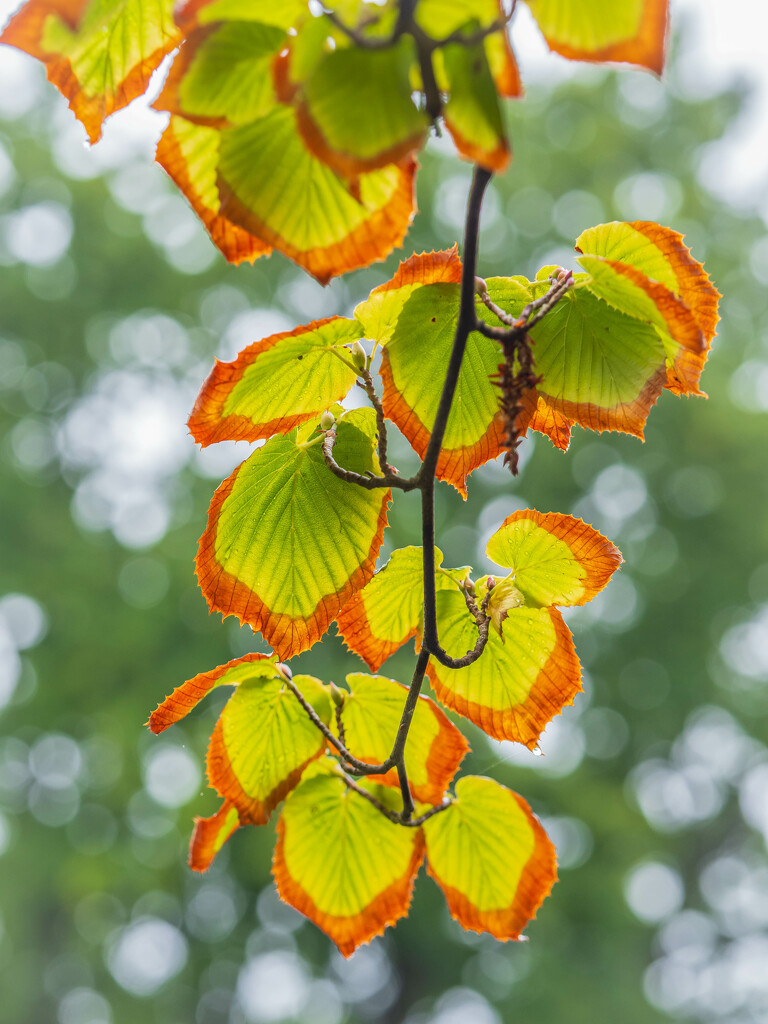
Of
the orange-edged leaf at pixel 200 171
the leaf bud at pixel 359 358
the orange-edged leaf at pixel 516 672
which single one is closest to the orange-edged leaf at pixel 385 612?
the orange-edged leaf at pixel 516 672

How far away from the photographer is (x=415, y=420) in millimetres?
466

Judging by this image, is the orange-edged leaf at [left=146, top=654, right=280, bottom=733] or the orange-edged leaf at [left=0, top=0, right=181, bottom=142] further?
the orange-edged leaf at [left=146, top=654, right=280, bottom=733]

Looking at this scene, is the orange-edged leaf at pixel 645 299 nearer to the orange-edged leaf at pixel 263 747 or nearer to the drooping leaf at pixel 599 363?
the drooping leaf at pixel 599 363

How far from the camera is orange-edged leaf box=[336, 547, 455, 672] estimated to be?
531mm

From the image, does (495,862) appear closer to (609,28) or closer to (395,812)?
(395,812)

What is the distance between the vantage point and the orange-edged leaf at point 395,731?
559 mm

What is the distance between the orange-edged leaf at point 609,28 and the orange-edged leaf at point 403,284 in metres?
0.15

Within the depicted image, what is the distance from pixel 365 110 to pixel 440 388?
21 centimetres

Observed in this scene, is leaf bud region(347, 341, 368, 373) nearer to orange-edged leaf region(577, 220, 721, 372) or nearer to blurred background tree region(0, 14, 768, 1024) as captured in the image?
orange-edged leaf region(577, 220, 721, 372)

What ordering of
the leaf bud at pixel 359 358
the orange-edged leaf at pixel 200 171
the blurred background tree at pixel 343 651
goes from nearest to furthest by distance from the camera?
1. the orange-edged leaf at pixel 200 171
2. the leaf bud at pixel 359 358
3. the blurred background tree at pixel 343 651

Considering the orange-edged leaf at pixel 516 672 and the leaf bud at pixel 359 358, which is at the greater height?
the leaf bud at pixel 359 358

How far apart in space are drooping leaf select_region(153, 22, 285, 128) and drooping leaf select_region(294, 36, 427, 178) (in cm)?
4

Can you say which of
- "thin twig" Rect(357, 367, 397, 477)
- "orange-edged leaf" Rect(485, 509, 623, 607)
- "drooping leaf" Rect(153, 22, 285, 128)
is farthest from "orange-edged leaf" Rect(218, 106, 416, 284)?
"orange-edged leaf" Rect(485, 509, 623, 607)

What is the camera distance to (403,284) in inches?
17.1
